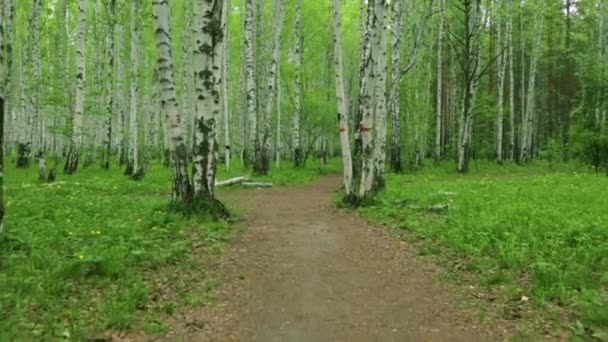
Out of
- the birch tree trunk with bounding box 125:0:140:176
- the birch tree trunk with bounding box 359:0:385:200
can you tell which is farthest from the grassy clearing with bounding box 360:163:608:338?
the birch tree trunk with bounding box 125:0:140:176

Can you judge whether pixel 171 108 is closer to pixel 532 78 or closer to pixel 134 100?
pixel 134 100

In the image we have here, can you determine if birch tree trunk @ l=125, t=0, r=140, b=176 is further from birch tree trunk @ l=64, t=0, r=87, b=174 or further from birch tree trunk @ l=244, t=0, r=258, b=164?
birch tree trunk @ l=244, t=0, r=258, b=164

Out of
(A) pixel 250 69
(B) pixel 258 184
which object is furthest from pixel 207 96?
(A) pixel 250 69

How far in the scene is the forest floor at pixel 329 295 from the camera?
4477mm

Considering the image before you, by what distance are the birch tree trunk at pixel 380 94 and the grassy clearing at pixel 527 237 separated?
3.16ft

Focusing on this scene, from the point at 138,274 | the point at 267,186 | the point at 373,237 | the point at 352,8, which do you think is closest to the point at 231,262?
the point at 138,274

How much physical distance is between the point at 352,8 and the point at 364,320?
29.7m

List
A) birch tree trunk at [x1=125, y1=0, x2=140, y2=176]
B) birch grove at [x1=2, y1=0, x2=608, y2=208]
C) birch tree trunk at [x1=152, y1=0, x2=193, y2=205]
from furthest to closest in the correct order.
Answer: birch tree trunk at [x1=125, y1=0, x2=140, y2=176], birch grove at [x1=2, y1=0, x2=608, y2=208], birch tree trunk at [x1=152, y1=0, x2=193, y2=205]

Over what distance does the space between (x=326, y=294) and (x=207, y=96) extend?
506 cm

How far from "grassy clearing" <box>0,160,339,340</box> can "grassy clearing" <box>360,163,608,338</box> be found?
10.8ft

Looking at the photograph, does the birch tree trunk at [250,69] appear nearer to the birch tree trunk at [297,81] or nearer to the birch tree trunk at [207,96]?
the birch tree trunk at [297,81]

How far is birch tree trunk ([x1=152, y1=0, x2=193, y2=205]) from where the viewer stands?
9234mm

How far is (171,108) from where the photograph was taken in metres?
9.65

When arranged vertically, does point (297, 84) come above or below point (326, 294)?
above
